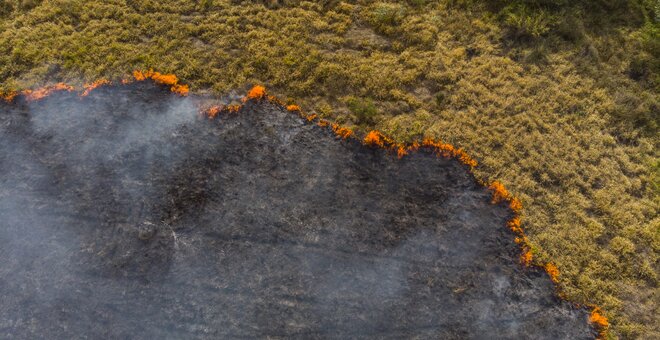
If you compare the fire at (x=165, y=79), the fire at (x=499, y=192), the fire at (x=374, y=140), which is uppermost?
the fire at (x=165, y=79)

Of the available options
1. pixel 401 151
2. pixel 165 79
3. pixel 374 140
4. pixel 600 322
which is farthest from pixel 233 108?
pixel 600 322

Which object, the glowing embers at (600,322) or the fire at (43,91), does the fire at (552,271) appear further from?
the fire at (43,91)

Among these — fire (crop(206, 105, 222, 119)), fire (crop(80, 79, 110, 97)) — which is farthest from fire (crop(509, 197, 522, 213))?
fire (crop(80, 79, 110, 97))

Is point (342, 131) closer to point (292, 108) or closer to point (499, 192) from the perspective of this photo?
point (292, 108)

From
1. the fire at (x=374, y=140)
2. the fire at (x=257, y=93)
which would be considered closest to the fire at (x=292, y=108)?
the fire at (x=257, y=93)

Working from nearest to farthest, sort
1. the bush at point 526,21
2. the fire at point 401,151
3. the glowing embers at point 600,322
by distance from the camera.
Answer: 1. the glowing embers at point 600,322
2. the fire at point 401,151
3. the bush at point 526,21

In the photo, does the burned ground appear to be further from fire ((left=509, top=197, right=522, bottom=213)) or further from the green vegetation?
the green vegetation

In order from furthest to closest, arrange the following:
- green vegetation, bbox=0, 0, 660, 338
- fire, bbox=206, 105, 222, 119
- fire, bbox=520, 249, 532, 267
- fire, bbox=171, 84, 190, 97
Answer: fire, bbox=171, 84, 190, 97
fire, bbox=206, 105, 222, 119
green vegetation, bbox=0, 0, 660, 338
fire, bbox=520, 249, 532, 267
